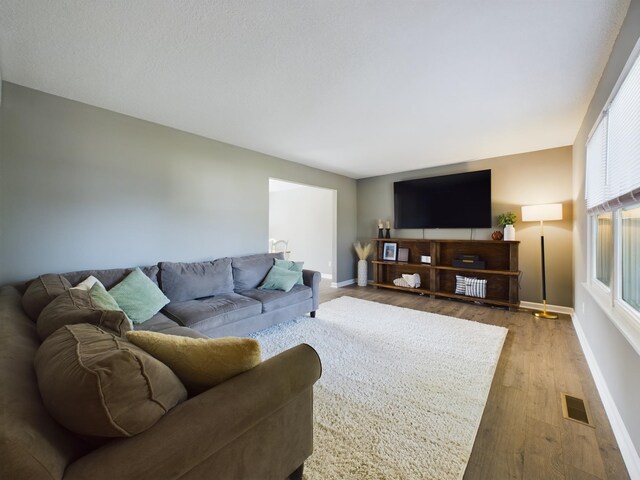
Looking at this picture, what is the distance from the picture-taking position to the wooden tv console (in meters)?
4.16

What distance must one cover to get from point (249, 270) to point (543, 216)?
159 inches

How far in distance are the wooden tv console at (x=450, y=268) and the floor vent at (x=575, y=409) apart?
92.3 inches

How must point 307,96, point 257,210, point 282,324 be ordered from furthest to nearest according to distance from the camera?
point 257,210 < point 282,324 < point 307,96

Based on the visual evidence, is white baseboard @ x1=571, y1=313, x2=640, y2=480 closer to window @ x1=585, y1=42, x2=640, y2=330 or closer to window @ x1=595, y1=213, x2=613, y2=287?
window @ x1=585, y1=42, x2=640, y2=330

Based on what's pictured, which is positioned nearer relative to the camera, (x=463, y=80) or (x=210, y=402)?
(x=210, y=402)

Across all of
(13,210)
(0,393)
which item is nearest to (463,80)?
(0,393)

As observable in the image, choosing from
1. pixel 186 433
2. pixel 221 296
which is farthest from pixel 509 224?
pixel 186 433

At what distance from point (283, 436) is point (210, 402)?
1.48ft

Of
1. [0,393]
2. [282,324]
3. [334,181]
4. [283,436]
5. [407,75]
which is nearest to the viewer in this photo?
[0,393]

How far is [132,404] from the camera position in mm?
745

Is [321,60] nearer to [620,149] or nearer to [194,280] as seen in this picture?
[620,149]

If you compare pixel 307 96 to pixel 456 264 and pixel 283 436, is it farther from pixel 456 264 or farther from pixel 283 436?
pixel 456 264

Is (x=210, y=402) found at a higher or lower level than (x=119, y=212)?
lower

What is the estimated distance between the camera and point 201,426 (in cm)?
84
